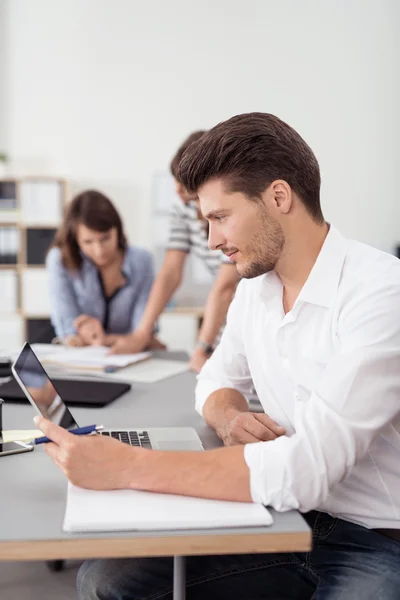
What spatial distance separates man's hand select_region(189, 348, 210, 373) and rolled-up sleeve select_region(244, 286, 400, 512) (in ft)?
3.72

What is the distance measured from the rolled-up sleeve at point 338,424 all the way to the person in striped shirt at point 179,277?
3.80 ft

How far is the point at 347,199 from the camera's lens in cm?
486

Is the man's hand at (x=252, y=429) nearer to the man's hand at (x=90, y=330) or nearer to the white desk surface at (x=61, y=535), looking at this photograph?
the white desk surface at (x=61, y=535)

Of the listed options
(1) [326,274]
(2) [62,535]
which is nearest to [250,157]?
(1) [326,274]

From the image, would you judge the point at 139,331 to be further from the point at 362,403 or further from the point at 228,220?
the point at 362,403

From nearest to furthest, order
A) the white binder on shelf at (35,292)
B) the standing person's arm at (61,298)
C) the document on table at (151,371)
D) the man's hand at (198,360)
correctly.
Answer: the document on table at (151,371)
the man's hand at (198,360)
the standing person's arm at (61,298)
the white binder on shelf at (35,292)

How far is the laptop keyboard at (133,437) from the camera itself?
1.26 meters

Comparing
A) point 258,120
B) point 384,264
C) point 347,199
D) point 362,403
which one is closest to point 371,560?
point 362,403

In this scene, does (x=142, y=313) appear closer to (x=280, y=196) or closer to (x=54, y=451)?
(x=280, y=196)

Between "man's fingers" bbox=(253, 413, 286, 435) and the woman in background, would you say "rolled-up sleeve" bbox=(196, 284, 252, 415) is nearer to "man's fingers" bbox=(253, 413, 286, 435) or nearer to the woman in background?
"man's fingers" bbox=(253, 413, 286, 435)

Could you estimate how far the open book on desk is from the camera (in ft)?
6.94

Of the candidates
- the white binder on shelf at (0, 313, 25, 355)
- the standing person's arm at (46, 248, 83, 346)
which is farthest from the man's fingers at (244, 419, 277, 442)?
the white binder on shelf at (0, 313, 25, 355)

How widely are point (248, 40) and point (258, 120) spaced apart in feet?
12.7

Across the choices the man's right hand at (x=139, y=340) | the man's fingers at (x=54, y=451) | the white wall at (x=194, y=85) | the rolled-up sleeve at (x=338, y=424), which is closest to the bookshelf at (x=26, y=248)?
the white wall at (x=194, y=85)
